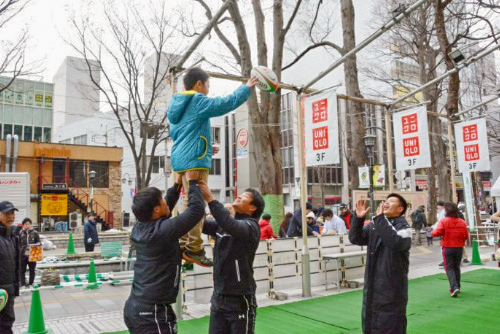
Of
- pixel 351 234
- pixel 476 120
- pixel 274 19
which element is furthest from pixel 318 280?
pixel 274 19

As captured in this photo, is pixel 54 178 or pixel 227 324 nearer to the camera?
pixel 227 324

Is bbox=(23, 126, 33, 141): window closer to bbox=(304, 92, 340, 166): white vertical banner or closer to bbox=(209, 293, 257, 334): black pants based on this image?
bbox=(304, 92, 340, 166): white vertical banner

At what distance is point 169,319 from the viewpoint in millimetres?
3186

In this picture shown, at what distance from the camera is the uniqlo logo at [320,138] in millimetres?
8672

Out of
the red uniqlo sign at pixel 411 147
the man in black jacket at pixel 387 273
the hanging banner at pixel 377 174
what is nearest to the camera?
the man in black jacket at pixel 387 273

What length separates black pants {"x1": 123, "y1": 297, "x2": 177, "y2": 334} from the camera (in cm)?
307

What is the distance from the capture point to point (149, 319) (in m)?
3.08

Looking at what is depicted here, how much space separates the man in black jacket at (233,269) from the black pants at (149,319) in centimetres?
52

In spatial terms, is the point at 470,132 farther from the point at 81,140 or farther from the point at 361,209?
the point at 81,140

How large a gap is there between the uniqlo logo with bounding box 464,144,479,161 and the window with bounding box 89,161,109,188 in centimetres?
2788

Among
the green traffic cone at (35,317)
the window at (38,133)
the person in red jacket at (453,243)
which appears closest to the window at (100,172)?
the window at (38,133)

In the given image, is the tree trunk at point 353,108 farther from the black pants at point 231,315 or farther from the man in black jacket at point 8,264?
the black pants at point 231,315

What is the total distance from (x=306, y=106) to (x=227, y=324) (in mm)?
6292

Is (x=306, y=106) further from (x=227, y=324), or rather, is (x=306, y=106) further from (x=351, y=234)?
(x=227, y=324)
